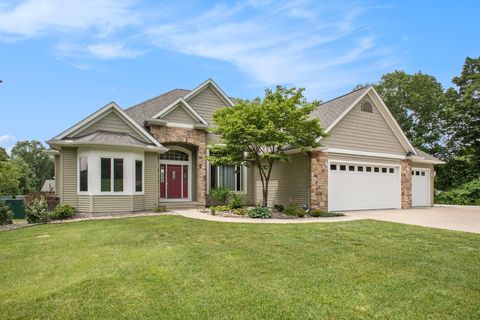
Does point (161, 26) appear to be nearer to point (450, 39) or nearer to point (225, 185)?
point (225, 185)

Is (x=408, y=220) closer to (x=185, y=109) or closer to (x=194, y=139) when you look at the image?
(x=194, y=139)

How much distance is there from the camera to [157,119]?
52.5 ft

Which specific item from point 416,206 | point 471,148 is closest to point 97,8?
point 416,206

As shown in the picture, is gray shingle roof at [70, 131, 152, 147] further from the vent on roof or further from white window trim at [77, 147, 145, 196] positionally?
the vent on roof

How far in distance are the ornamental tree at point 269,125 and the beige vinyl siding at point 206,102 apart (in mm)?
4038

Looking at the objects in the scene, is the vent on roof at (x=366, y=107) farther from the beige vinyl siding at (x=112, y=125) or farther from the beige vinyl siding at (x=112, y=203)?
the beige vinyl siding at (x=112, y=203)

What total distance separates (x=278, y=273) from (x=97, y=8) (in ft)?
34.0

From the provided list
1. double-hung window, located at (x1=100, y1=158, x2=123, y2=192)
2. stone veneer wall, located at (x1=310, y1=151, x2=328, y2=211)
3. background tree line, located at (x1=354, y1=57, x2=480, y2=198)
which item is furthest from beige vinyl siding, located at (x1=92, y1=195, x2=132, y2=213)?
background tree line, located at (x1=354, y1=57, x2=480, y2=198)

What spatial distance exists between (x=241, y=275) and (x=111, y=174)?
10.6 metres

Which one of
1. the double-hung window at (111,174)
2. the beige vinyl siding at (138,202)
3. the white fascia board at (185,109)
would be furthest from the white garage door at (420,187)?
the double-hung window at (111,174)

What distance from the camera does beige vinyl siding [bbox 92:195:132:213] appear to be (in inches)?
546

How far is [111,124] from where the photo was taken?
15219 millimetres

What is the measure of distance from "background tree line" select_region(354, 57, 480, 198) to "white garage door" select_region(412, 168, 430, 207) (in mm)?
7990

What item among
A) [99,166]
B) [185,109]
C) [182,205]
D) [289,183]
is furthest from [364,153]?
[99,166]
